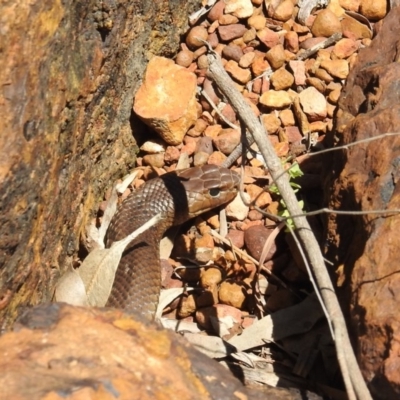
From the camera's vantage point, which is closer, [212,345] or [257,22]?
[212,345]

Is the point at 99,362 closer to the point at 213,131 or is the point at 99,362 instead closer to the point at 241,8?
the point at 213,131

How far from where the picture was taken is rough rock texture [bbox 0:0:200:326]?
3.18 m

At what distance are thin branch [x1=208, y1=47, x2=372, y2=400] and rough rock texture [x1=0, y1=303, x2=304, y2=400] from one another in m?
0.41

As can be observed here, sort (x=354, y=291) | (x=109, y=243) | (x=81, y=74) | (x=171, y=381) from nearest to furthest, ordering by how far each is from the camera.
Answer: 1. (x=171, y=381)
2. (x=354, y=291)
3. (x=81, y=74)
4. (x=109, y=243)

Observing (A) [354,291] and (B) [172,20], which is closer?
(A) [354,291]

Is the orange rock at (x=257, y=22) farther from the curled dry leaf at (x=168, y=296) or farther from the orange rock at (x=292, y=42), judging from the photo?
the curled dry leaf at (x=168, y=296)

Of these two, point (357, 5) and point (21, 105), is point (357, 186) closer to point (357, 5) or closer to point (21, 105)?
point (21, 105)

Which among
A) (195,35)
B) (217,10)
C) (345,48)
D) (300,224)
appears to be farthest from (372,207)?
(217,10)

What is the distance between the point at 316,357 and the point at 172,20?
2.64 m

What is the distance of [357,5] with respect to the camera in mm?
5438

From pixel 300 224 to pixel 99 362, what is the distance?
112cm

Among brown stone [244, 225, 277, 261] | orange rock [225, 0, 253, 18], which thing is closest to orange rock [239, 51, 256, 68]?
orange rock [225, 0, 253, 18]

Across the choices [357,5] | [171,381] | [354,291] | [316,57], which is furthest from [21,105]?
[357,5]

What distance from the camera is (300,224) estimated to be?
3068mm
